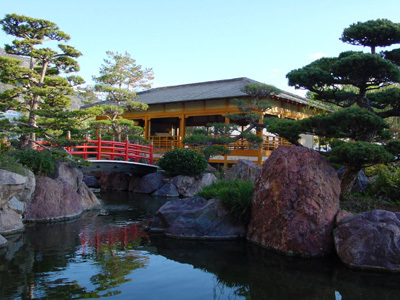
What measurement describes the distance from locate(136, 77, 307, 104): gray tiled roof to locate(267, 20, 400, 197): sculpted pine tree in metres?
8.58

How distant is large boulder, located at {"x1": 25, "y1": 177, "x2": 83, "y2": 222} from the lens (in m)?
8.80

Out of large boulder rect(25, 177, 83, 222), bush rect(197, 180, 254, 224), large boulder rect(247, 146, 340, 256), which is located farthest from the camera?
large boulder rect(25, 177, 83, 222)

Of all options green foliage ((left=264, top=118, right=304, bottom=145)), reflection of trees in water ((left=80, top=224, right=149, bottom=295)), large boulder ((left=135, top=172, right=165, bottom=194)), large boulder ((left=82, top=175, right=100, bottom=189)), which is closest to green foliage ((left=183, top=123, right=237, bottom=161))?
large boulder ((left=135, top=172, right=165, bottom=194))

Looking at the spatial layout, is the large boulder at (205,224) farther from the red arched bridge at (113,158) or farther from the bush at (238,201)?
the red arched bridge at (113,158)

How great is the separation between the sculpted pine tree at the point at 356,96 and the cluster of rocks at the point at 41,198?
5.46 meters

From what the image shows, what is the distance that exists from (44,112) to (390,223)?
342 inches

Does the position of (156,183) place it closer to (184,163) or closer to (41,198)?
(184,163)

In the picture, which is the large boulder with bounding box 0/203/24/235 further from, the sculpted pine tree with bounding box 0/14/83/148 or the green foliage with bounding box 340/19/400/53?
the green foliage with bounding box 340/19/400/53

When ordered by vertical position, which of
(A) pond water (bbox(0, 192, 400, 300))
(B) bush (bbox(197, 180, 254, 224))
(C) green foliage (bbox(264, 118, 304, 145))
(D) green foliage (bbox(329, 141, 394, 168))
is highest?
(C) green foliage (bbox(264, 118, 304, 145))

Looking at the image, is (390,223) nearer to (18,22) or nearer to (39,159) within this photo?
(39,159)

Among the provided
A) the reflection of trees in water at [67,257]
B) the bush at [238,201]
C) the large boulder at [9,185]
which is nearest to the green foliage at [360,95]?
the bush at [238,201]

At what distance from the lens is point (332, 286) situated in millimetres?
5008

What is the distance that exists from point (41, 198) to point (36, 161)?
100cm

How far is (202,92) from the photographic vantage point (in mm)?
19859
